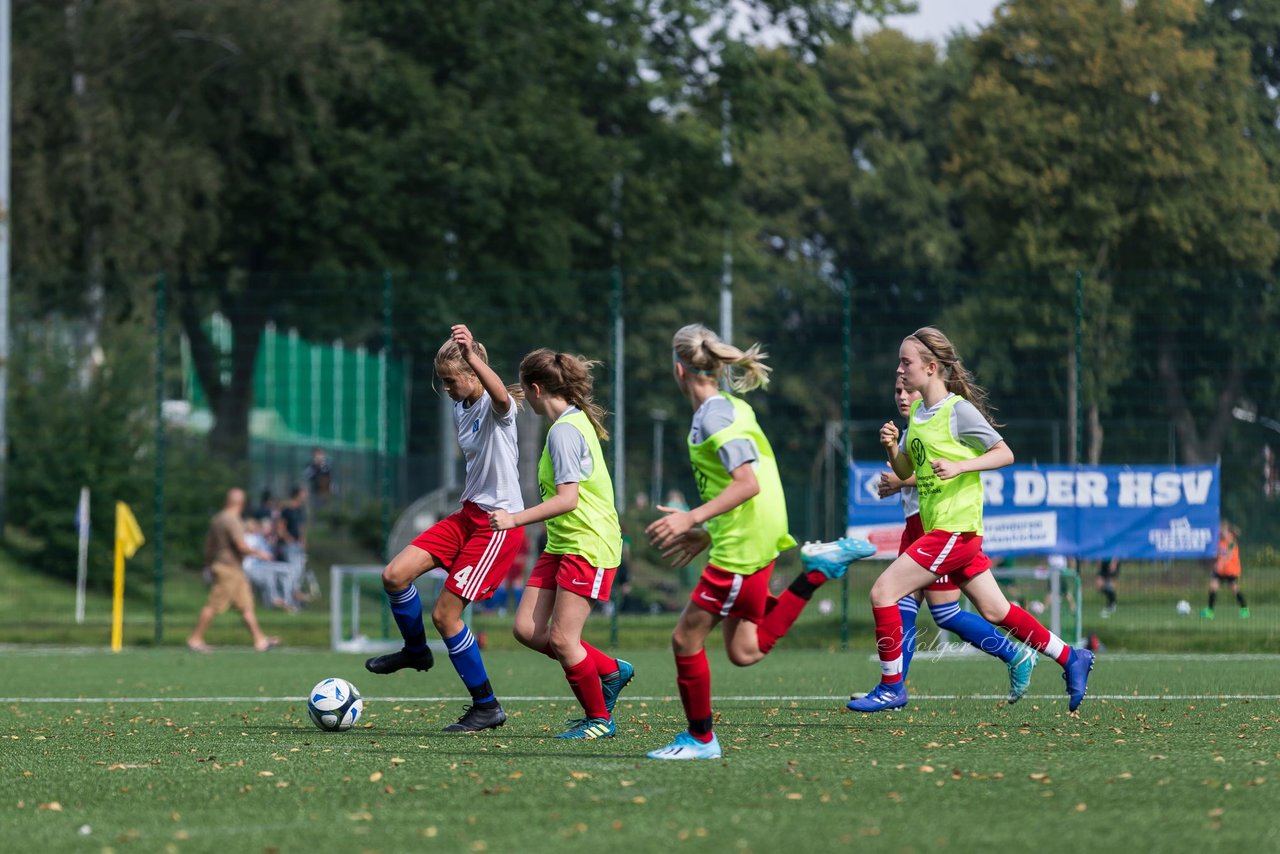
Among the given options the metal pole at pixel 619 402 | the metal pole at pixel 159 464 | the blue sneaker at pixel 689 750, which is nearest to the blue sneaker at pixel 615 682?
the blue sneaker at pixel 689 750

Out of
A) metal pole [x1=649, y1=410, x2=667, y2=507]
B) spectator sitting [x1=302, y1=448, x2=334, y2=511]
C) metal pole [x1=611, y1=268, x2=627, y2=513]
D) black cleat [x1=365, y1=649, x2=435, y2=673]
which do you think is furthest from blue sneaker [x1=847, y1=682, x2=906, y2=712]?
spectator sitting [x1=302, y1=448, x2=334, y2=511]

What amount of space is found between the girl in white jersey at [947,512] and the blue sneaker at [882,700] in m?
0.36

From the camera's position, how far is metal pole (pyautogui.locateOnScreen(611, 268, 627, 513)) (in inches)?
748

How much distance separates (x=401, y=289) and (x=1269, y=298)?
29.3 feet

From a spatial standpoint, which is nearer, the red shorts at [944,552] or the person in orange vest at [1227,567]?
the red shorts at [944,552]

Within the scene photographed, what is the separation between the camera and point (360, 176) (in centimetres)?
3058

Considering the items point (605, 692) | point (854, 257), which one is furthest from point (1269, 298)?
point (854, 257)

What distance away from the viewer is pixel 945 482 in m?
9.55

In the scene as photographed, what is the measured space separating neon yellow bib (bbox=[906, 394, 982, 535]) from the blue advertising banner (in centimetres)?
794

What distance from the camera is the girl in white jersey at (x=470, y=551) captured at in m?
9.25

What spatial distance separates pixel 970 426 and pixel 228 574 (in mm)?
11307

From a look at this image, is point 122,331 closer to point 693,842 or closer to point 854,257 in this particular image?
point 693,842

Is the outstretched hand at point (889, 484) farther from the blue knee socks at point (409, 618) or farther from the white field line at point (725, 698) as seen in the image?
the blue knee socks at point (409, 618)

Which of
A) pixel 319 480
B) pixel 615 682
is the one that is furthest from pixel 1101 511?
pixel 319 480
